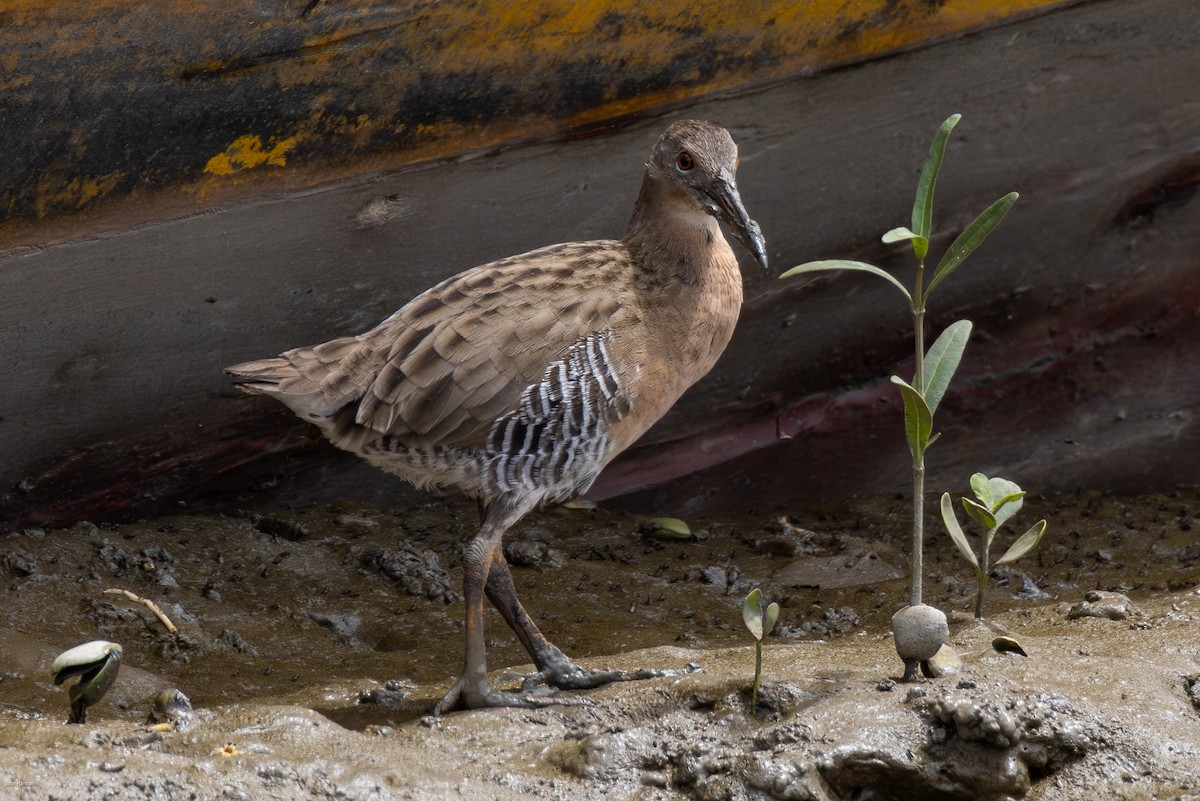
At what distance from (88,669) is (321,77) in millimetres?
2220

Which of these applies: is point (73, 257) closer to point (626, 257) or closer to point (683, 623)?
point (626, 257)

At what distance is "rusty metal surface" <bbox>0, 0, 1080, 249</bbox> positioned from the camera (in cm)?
485

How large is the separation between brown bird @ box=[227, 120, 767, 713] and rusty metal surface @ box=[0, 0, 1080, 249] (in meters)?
0.66

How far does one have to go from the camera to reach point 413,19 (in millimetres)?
5156

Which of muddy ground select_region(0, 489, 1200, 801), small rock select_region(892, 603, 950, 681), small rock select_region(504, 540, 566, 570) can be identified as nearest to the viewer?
muddy ground select_region(0, 489, 1200, 801)

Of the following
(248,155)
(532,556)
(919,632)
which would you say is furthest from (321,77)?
(919,632)

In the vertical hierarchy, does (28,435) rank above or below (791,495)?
above

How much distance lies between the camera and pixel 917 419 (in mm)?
4410

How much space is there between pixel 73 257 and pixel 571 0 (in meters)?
1.98

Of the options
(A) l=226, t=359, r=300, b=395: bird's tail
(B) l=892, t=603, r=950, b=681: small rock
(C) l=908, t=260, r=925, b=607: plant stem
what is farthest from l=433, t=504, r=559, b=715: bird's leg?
(C) l=908, t=260, r=925, b=607: plant stem

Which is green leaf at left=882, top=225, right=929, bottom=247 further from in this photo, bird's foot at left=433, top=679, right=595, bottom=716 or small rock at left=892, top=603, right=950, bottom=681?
bird's foot at left=433, top=679, right=595, bottom=716

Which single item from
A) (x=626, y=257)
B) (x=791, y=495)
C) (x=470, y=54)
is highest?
(x=470, y=54)

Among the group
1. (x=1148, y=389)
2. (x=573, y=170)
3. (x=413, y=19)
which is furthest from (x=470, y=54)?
(x=1148, y=389)

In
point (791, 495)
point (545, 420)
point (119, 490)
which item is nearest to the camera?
point (545, 420)
